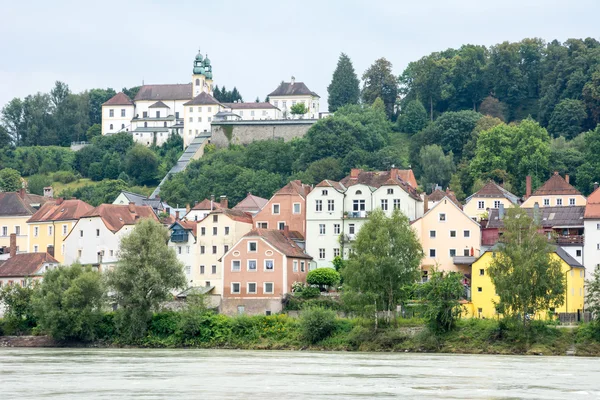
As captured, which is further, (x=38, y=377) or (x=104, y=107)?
(x=104, y=107)

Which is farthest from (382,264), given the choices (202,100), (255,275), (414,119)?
(202,100)

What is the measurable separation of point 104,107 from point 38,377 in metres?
132

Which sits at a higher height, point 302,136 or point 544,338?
point 302,136

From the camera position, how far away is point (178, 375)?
5312 cm

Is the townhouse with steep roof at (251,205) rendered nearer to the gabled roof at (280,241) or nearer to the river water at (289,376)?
the gabled roof at (280,241)

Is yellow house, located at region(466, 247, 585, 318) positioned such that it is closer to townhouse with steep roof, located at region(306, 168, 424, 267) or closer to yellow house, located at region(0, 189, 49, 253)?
townhouse with steep roof, located at region(306, 168, 424, 267)

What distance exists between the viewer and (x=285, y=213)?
88000 millimetres

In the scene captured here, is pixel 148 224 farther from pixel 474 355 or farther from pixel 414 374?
pixel 414 374

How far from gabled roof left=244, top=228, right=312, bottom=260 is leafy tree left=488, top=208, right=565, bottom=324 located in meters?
16.6

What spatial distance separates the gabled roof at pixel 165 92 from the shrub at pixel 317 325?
373ft

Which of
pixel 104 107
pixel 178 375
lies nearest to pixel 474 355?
pixel 178 375

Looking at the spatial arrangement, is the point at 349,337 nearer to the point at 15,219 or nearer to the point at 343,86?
the point at 15,219

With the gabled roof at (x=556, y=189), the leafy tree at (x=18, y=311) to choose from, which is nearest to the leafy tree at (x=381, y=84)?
the gabled roof at (x=556, y=189)

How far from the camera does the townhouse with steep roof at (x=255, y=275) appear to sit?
260 ft
